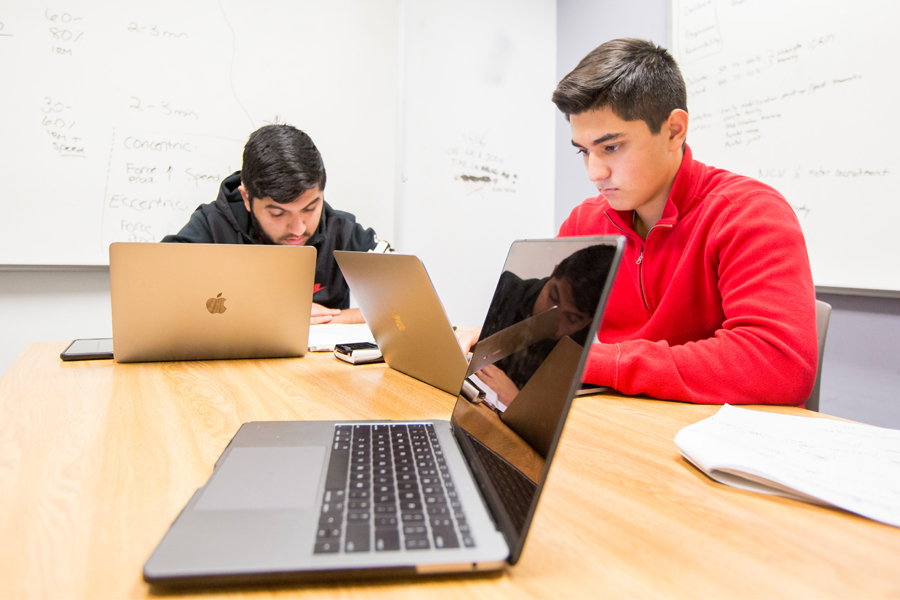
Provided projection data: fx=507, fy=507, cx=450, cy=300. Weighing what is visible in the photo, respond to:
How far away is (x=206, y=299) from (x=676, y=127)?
3.23 ft

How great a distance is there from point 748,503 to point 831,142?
1423 millimetres

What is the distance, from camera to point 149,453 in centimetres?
52

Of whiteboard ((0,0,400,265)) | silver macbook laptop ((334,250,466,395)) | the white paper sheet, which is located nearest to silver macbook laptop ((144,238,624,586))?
silver macbook laptop ((334,250,466,395))

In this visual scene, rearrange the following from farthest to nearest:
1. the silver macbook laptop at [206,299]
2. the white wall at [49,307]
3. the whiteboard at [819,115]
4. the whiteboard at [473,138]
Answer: the whiteboard at [473,138] < the white wall at [49,307] < the whiteboard at [819,115] < the silver macbook laptop at [206,299]

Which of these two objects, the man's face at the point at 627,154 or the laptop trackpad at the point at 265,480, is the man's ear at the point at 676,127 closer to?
the man's face at the point at 627,154

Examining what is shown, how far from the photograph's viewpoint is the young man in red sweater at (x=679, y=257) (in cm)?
75

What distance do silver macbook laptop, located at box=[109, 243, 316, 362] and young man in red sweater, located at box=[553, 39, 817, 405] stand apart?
565 millimetres

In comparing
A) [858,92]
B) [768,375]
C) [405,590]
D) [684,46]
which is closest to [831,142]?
[858,92]

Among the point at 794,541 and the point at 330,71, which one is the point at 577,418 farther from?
the point at 330,71

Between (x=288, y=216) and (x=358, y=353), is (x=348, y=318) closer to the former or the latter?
(x=288, y=216)

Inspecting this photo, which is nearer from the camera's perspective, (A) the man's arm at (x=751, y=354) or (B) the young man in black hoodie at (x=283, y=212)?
(A) the man's arm at (x=751, y=354)

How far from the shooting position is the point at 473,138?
2465mm

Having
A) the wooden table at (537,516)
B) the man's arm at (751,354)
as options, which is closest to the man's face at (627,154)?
the man's arm at (751,354)

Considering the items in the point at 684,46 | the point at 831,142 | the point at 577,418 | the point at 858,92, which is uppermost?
the point at 684,46
